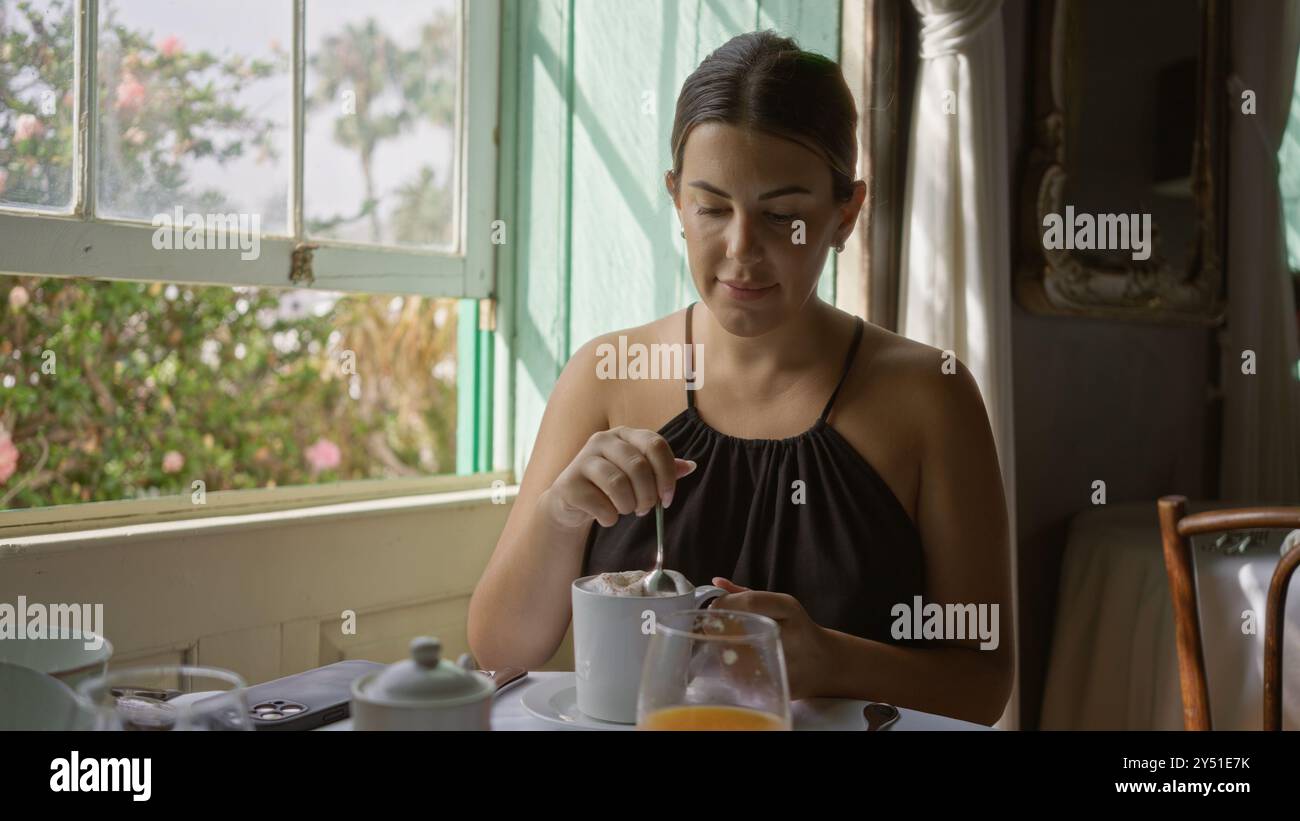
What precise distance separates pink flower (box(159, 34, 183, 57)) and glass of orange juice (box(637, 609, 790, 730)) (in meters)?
1.49

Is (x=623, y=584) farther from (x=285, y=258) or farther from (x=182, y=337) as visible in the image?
(x=182, y=337)

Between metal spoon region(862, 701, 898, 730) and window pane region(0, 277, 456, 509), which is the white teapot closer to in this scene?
metal spoon region(862, 701, 898, 730)

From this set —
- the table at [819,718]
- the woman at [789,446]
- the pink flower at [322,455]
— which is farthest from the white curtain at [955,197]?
the pink flower at [322,455]

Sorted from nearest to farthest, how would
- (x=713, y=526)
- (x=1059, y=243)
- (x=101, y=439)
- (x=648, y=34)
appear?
(x=713, y=526)
(x=648, y=34)
(x=1059, y=243)
(x=101, y=439)

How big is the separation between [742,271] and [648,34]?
1062 mm

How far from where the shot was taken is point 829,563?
126cm

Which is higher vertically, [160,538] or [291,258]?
[291,258]

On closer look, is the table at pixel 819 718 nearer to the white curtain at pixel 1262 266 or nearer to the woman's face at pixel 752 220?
the woman's face at pixel 752 220

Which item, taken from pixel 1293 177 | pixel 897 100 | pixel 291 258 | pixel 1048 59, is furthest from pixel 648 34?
pixel 1293 177

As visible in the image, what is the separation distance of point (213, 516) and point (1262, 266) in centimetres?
283

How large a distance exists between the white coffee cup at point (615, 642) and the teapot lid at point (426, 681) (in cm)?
27

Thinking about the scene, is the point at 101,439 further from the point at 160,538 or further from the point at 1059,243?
the point at 1059,243

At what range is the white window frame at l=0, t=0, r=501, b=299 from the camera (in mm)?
1527

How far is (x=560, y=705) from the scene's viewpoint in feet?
2.84
